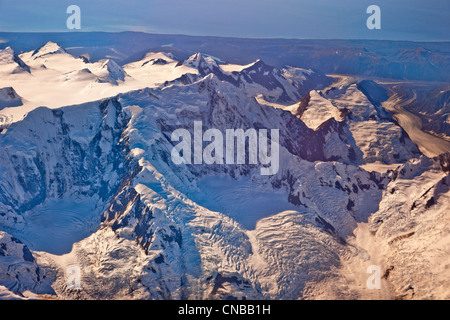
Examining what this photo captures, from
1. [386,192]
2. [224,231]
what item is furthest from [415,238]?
[224,231]

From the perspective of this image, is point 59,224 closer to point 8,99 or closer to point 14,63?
point 8,99

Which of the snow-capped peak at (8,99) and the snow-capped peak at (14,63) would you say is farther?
the snow-capped peak at (14,63)

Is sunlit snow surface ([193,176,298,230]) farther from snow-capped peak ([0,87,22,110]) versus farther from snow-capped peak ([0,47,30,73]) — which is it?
snow-capped peak ([0,47,30,73])

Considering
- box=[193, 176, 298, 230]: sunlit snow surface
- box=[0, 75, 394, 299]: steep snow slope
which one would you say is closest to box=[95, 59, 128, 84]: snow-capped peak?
box=[0, 75, 394, 299]: steep snow slope

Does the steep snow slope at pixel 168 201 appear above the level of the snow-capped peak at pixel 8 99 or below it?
below

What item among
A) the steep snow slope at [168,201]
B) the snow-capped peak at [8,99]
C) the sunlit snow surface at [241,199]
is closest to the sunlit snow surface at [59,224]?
the steep snow slope at [168,201]

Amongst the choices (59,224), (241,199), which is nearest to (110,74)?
(59,224)

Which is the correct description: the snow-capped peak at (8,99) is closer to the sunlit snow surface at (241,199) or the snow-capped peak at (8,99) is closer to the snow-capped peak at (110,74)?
the snow-capped peak at (110,74)

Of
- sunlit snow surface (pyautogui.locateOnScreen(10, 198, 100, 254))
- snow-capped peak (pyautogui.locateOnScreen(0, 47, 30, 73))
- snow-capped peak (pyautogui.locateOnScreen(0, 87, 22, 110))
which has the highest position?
snow-capped peak (pyautogui.locateOnScreen(0, 47, 30, 73))
